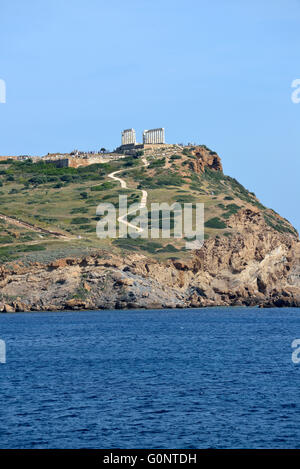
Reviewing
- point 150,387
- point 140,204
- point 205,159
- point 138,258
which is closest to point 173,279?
point 138,258

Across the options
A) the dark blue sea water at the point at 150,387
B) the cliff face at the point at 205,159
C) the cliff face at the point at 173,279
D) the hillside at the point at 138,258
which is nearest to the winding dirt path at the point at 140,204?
the hillside at the point at 138,258

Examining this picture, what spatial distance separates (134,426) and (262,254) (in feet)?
263

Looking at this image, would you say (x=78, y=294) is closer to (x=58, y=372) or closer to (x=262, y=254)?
(x=262, y=254)

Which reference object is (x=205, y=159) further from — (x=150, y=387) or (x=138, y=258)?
(x=150, y=387)

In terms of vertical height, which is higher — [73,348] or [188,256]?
[188,256]

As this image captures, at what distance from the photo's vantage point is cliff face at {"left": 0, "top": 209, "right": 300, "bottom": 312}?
98750 mm

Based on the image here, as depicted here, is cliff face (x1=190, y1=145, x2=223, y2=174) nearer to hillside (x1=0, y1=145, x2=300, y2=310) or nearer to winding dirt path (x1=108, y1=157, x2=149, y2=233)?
winding dirt path (x1=108, y1=157, x2=149, y2=233)

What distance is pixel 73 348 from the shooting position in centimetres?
6066

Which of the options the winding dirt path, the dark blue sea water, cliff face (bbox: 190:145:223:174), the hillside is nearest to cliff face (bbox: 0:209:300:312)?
the hillside

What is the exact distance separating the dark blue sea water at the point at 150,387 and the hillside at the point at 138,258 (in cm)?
2302

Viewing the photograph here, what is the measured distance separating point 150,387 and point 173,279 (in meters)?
61.5

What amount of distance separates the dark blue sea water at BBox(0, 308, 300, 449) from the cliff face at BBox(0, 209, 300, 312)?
73.4ft

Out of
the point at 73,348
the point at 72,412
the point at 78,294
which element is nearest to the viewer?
the point at 72,412
